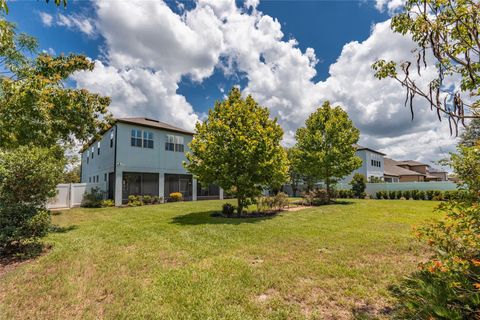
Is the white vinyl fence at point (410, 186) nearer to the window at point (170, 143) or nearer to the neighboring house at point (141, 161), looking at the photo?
the neighboring house at point (141, 161)

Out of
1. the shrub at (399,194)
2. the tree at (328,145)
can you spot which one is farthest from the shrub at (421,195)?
the tree at (328,145)

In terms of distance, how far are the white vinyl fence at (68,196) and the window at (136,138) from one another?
584 cm

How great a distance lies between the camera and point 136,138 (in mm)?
21219

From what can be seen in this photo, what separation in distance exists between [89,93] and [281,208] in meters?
12.2

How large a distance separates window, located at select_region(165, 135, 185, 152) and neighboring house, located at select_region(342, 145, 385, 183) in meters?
24.6

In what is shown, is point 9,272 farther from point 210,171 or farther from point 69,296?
point 210,171

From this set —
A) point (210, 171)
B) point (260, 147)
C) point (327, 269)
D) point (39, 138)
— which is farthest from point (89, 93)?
point (327, 269)

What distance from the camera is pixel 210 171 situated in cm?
1136

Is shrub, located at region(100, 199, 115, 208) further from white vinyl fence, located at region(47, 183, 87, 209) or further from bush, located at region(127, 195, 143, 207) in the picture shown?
white vinyl fence, located at region(47, 183, 87, 209)

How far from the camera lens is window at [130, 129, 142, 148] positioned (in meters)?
21.0

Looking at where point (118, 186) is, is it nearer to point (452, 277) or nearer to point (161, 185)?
point (161, 185)

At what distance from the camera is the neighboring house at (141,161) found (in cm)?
2022

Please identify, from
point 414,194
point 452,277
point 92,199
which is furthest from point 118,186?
point 414,194

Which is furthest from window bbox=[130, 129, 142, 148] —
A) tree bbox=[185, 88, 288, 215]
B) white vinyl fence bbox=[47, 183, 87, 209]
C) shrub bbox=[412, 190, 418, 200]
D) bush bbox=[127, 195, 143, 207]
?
shrub bbox=[412, 190, 418, 200]
